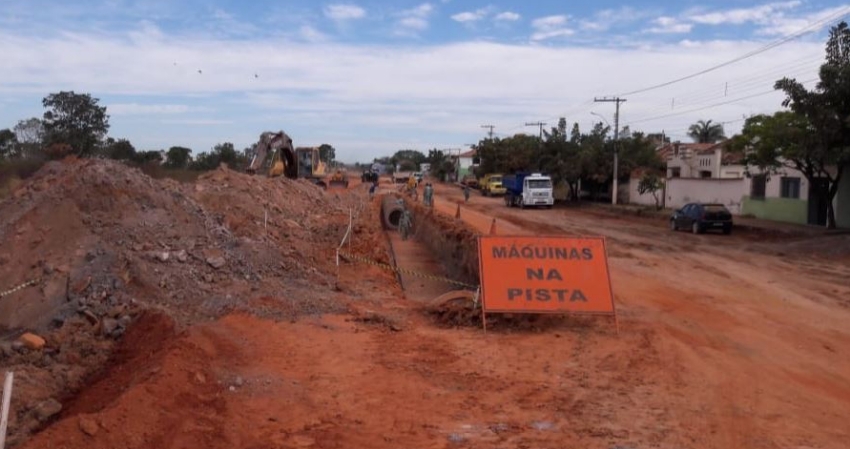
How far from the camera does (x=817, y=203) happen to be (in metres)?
36.2

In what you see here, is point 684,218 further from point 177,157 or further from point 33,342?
point 177,157

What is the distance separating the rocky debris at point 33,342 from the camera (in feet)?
33.1

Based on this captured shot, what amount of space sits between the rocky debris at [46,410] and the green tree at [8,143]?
3921 cm

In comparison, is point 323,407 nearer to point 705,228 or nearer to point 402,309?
point 402,309

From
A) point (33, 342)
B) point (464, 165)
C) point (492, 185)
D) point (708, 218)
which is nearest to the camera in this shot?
point (33, 342)

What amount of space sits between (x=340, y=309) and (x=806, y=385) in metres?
6.85

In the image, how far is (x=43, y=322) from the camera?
11.2 m

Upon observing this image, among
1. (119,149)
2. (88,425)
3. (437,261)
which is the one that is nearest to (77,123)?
(119,149)

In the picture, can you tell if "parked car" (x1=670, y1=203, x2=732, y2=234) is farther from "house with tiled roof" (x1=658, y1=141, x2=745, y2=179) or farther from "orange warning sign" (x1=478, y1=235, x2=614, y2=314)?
"orange warning sign" (x1=478, y1=235, x2=614, y2=314)

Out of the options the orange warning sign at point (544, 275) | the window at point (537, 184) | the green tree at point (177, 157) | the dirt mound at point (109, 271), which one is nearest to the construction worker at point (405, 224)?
the dirt mound at point (109, 271)

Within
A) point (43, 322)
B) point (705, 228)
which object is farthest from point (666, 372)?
point (705, 228)

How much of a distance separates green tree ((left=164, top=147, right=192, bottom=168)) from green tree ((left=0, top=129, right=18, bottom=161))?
11843 millimetres

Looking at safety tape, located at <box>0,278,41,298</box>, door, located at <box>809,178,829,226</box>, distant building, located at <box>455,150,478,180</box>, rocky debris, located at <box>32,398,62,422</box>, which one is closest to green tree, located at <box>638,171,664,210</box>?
door, located at <box>809,178,829,226</box>

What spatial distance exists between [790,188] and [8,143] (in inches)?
1604
